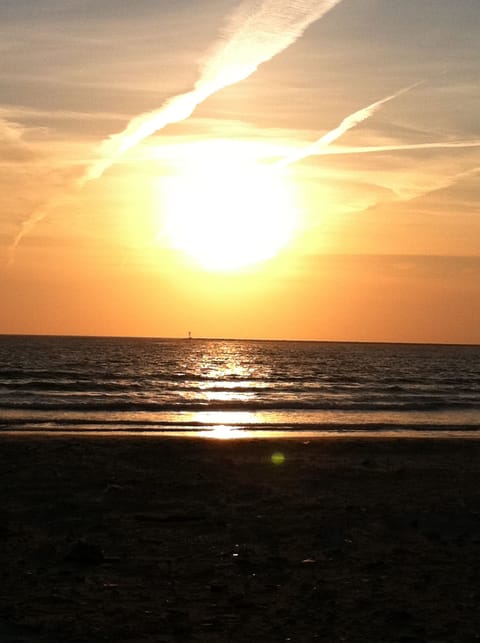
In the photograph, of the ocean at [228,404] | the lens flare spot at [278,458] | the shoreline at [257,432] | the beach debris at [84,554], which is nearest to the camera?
the beach debris at [84,554]

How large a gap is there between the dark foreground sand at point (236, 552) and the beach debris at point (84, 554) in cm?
2

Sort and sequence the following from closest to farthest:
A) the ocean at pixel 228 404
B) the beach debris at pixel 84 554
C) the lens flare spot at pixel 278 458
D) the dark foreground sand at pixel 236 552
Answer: the dark foreground sand at pixel 236 552 → the beach debris at pixel 84 554 → the lens flare spot at pixel 278 458 → the ocean at pixel 228 404

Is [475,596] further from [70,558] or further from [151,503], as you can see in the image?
[151,503]

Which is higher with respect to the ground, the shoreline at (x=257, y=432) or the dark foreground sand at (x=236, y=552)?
the dark foreground sand at (x=236, y=552)

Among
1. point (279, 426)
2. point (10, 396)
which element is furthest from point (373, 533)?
point (10, 396)

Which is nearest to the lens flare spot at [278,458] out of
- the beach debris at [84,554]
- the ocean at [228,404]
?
the ocean at [228,404]

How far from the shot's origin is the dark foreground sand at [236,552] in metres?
8.16

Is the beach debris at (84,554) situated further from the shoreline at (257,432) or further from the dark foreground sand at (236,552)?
the shoreline at (257,432)

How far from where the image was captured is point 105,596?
8.99 m

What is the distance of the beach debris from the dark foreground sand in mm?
24

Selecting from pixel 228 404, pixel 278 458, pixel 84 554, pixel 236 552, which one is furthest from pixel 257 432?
pixel 84 554

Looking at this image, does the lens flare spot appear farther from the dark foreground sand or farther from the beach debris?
the beach debris

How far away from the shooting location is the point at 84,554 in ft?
34.4

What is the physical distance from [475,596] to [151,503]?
22.5 ft
